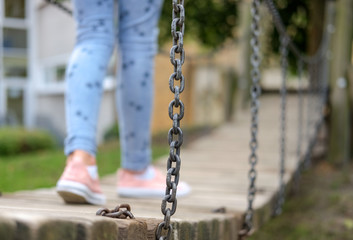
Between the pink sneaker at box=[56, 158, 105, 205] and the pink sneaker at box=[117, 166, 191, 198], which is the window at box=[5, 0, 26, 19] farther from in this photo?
the pink sneaker at box=[56, 158, 105, 205]

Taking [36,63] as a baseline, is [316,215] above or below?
below

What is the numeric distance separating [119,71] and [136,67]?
0.25ft

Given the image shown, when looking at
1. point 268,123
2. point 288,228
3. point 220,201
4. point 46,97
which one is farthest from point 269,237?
point 46,97

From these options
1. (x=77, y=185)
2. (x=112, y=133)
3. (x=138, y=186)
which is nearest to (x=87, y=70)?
(x=77, y=185)

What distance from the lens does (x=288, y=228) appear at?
269cm

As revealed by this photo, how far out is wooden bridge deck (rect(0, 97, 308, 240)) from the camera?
0.59 metres

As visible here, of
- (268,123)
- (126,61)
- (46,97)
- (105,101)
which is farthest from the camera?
(46,97)

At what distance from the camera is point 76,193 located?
1.26 metres

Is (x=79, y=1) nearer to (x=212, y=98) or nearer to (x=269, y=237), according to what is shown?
(x=269, y=237)

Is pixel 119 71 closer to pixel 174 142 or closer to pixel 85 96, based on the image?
pixel 85 96

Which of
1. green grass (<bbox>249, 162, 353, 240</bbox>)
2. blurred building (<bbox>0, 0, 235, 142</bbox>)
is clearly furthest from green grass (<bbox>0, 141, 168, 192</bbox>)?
blurred building (<bbox>0, 0, 235, 142</bbox>)

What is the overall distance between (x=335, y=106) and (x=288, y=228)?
1.61 metres

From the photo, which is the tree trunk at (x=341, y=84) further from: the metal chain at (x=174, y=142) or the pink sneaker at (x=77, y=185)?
the metal chain at (x=174, y=142)

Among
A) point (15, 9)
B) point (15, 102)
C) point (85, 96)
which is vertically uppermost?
point (15, 9)
